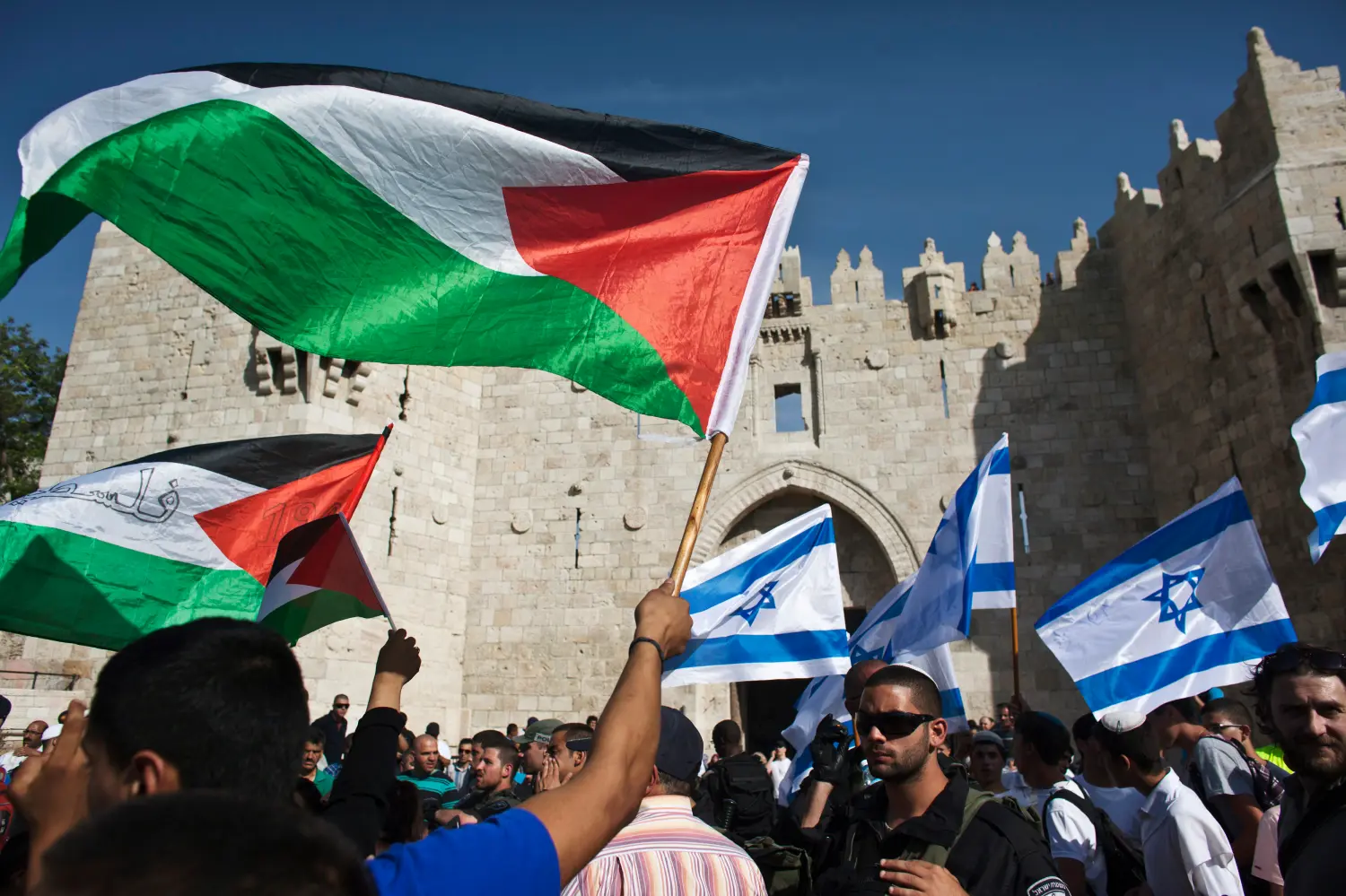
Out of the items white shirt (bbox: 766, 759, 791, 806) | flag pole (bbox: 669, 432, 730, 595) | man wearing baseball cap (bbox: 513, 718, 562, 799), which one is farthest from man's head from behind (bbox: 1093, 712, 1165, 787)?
white shirt (bbox: 766, 759, 791, 806)

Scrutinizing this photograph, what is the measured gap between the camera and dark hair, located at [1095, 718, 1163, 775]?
3.56 meters

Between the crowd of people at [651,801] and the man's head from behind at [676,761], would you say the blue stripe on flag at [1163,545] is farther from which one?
the man's head from behind at [676,761]

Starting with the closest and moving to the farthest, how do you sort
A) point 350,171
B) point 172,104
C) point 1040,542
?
point 172,104 → point 350,171 → point 1040,542

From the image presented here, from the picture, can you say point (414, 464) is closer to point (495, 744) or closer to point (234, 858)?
point (495, 744)

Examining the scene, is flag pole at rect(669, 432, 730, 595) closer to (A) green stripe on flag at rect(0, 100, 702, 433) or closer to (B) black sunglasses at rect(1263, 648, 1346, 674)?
(A) green stripe on flag at rect(0, 100, 702, 433)

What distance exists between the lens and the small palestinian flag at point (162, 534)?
377 cm

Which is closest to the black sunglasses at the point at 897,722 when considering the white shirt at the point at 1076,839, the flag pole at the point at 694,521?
the flag pole at the point at 694,521

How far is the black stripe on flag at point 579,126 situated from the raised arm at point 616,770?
219 centimetres

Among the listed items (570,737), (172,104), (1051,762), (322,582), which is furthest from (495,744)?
(172,104)

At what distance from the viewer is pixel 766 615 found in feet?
20.0

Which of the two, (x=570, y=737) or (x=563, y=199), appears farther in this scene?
(x=570, y=737)

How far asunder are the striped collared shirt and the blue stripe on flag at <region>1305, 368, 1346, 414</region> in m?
4.52

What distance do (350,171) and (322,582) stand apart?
1.84m

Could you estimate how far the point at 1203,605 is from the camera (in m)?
5.00
